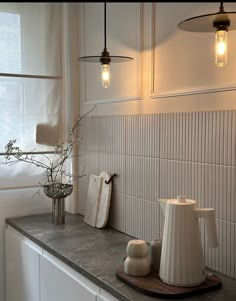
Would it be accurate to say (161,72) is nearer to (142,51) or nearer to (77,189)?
(142,51)

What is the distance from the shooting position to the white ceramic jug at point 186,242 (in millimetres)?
1271

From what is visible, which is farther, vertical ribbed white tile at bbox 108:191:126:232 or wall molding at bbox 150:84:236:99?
vertical ribbed white tile at bbox 108:191:126:232

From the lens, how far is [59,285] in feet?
5.58

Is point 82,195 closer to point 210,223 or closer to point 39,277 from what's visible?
point 39,277

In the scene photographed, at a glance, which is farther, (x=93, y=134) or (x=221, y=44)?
(x=93, y=134)

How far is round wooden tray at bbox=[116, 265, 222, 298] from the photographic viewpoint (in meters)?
1.23

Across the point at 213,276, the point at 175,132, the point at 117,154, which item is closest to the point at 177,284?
the point at 213,276

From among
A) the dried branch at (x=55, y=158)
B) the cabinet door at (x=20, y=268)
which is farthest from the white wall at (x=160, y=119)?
the cabinet door at (x=20, y=268)

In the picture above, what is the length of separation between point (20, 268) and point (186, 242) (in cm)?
126

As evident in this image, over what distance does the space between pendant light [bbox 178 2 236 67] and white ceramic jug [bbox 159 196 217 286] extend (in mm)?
498

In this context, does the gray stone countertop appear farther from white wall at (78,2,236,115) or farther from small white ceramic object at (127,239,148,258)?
white wall at (78,2,236,115)

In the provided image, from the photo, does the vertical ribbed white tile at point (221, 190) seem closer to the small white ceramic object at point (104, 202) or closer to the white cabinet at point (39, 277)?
the white cabinet at point (39, 277)

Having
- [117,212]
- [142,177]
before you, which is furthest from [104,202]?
[142,177]

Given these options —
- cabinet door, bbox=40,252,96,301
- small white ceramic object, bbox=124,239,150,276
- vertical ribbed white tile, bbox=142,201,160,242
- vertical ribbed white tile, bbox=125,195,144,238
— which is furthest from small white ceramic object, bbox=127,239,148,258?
vertical ribbed white tile, bbox=125,195,144,238
